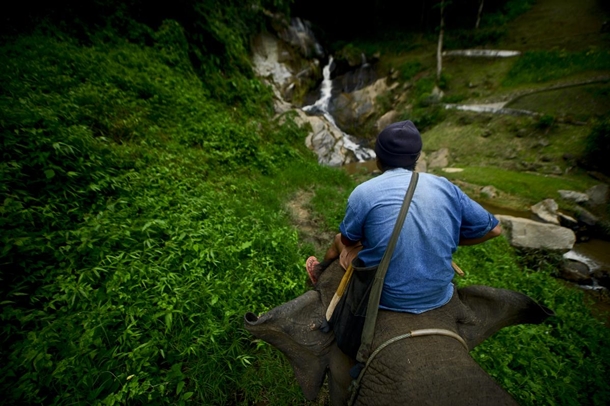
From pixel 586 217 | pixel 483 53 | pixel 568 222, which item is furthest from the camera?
pixel 483 53

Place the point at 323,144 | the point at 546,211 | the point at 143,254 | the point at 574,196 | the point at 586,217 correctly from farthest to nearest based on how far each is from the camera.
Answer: the point at 323,144 → the point at 574,196 → the point at 546,211 → the point at 586,217 → the point at 143,254

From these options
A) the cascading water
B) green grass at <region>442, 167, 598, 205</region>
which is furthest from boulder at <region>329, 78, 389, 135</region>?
green grass at <region>442, 167, 598, 205</region>

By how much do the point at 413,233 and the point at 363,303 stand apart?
595 millimetres

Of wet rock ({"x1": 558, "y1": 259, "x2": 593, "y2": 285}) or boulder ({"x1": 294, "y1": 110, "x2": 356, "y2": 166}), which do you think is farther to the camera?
boulder ({"x1": 294, "y1": 110, "x2": 356, "y2": 166})

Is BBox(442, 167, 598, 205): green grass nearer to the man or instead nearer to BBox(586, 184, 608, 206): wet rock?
BBox(586, 184, 608, 206): wet rock

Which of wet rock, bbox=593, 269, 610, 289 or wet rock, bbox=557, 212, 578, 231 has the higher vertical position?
wet rock, bbox=557, 212, 578, 231

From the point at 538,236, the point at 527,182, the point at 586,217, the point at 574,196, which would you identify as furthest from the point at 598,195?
the point at 538,236

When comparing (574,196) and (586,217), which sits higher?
(574,196)

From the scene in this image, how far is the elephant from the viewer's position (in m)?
1.33

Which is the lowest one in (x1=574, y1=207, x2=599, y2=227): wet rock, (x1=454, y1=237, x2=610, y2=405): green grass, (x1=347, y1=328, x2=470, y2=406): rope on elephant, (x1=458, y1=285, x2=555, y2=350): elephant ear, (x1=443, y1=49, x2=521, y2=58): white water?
(x1=574, y1=207, x2=599, y2=227): wet rock

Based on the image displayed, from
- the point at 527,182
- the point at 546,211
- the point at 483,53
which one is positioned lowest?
the point at 546,211

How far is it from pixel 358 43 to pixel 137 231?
96.4ft

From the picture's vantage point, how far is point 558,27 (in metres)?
18.9

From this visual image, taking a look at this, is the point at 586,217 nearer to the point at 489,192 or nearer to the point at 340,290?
the point at 489,192
